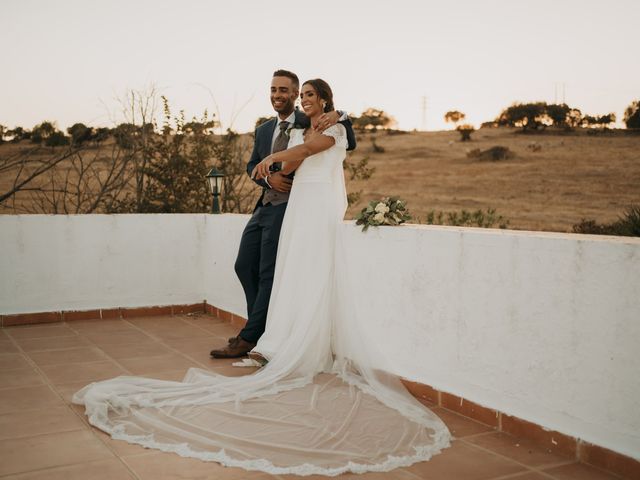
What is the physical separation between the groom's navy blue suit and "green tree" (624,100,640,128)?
34.7m

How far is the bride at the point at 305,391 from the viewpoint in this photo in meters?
2.79

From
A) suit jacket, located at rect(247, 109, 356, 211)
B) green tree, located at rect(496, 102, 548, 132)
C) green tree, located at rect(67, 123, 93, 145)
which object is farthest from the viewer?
green tree, located at rect(496, 102, 548, 132)

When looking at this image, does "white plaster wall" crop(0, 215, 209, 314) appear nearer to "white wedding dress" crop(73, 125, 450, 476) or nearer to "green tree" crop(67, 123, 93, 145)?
"green tree" crop(67, 123, 93, 145)

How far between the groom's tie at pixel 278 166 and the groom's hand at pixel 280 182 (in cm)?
8

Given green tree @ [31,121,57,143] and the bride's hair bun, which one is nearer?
the bride's hair bun

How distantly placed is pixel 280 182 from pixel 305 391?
141 cm

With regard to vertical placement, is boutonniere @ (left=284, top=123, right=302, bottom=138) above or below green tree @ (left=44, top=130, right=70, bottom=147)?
below

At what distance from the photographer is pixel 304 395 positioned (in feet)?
11.5

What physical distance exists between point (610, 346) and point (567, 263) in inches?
14.5

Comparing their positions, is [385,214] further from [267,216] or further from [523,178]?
[523,178]

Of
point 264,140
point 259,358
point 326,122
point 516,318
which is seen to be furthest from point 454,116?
point 516,318

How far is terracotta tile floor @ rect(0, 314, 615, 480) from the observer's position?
258 centimetres

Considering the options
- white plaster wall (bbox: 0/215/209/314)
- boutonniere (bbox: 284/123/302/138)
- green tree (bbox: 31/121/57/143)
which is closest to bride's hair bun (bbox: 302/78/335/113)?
boutonniere (bbox: 284/123/302/138)

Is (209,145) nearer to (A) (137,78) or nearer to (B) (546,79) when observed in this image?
(A) (137,78)
